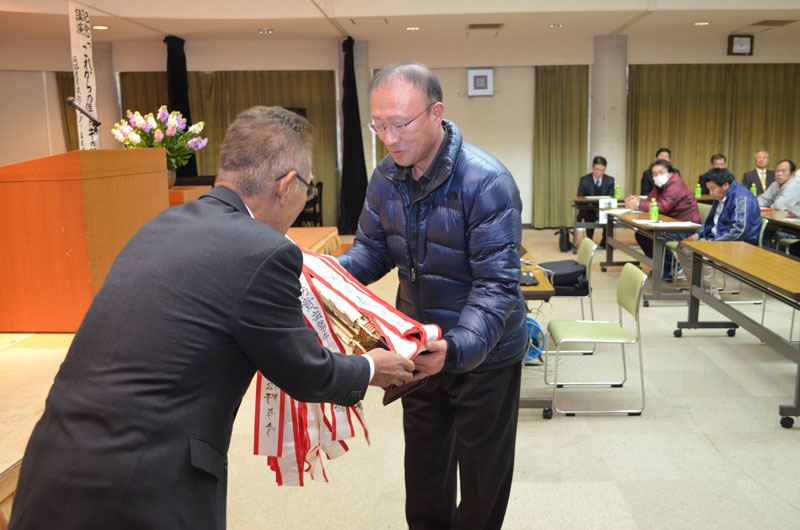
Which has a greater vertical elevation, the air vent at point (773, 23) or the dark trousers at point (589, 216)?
the air vent at point (773, 23)

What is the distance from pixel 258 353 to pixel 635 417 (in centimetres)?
299

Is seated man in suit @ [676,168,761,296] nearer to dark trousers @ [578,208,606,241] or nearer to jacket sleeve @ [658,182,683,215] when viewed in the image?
jacket sleeve @ [658,182,683,215]

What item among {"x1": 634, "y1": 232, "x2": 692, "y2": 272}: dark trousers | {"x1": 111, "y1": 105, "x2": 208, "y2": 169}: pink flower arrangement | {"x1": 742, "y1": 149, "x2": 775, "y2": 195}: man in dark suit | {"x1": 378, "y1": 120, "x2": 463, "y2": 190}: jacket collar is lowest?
{"x1": 634, "y1": 232, "x2": 692, "y2": 272}: dark trousers

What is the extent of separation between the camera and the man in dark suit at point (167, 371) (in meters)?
1.21

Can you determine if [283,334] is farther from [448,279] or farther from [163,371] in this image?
[448,279]

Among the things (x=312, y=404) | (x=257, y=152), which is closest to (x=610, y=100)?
(x=312, y=404)

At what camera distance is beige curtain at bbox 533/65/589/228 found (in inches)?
432

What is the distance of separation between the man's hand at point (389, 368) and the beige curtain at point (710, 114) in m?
10.5

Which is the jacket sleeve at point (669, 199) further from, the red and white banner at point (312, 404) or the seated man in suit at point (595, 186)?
the red and white banner at point (312, 404)

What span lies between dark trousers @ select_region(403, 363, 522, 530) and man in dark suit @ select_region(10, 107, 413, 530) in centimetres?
78

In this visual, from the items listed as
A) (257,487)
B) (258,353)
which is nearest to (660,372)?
(257,487)

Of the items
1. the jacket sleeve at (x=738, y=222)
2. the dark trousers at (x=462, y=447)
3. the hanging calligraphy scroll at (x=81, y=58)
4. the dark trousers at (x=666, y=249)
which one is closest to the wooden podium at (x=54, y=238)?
the dark trousers at (x=462, y=447)

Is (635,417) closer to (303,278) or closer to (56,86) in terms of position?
(303,278)

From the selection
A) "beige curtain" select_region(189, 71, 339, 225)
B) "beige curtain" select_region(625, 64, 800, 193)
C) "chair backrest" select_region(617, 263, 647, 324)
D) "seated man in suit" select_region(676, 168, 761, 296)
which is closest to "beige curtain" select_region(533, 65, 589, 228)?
"beige curtain" select_region(625, 64, 800, 193)
